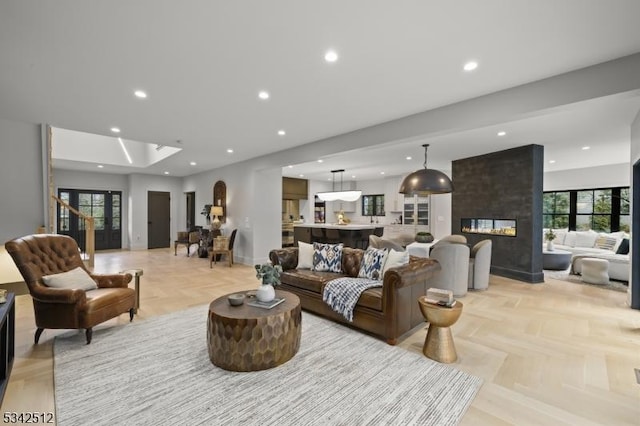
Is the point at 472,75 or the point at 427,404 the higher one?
the point at 472,75

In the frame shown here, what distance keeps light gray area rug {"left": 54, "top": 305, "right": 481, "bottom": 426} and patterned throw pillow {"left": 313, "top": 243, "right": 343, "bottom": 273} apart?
1.17m

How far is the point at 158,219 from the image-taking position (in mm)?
10312

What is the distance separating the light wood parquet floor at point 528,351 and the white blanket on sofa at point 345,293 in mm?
642

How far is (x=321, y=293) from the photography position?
357 centimetres

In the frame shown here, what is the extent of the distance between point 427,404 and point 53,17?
373 centimetres

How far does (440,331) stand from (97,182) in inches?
425

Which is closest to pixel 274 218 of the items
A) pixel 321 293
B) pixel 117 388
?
pixel 321 293

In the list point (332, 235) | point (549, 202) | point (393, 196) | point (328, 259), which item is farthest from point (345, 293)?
point (549, 202)

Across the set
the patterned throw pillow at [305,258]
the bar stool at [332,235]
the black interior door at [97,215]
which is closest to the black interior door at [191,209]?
the black interior door at [97,215]

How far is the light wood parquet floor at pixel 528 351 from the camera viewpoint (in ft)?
6.64

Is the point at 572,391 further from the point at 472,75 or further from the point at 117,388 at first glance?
the point at 117,388

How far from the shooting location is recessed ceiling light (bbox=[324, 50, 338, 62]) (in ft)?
8.04

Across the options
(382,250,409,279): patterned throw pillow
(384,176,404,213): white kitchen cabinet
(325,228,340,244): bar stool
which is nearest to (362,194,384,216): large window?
(384,176,404,213): white kitchen cabinet

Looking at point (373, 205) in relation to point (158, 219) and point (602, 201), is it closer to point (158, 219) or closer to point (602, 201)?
point (602, 201)
